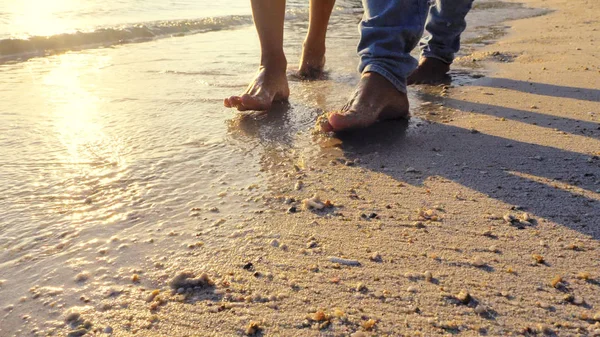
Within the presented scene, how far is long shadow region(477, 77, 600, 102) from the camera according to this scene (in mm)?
2561

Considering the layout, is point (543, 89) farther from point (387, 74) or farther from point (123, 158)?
point (123, 158)

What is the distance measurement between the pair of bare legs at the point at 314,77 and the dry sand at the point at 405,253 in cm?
10

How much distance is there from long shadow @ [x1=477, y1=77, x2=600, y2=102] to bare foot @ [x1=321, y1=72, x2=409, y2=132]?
0.88 m

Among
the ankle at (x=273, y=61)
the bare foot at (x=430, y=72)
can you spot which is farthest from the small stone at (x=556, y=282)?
the bare foot at (x=430, y=72)

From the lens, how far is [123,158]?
187 cm

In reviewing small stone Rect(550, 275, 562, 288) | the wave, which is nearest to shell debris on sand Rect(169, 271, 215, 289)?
small stone Rect(550, 275, 562, 288)

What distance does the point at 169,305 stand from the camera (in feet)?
3.53

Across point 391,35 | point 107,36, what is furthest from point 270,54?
point 107,36

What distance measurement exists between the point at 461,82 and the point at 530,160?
132 cm

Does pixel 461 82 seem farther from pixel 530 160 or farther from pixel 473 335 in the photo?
pixel 473 335

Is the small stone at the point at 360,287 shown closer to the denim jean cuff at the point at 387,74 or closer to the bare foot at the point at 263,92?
the denim jean cuff at the point at 387,74

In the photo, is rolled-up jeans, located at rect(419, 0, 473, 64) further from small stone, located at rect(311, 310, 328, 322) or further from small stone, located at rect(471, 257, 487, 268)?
small stone, located at rect(311, 310, 328, 322)

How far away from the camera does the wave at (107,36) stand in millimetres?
4984

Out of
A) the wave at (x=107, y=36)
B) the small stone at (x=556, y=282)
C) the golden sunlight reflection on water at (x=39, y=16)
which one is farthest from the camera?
the golden sunlight reflection on water at (x=39, y=16)
